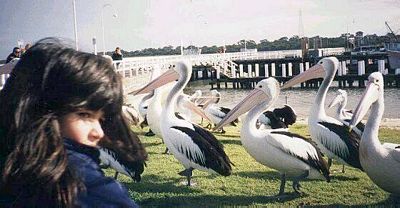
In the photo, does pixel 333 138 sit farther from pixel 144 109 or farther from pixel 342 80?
pixel 342 80

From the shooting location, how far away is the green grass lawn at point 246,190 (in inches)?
155

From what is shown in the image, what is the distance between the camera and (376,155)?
3.65 m

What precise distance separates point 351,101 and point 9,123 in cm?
1771

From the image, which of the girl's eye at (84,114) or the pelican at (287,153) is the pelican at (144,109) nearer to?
the pelican at (287,153)

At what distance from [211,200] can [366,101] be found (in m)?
1.63

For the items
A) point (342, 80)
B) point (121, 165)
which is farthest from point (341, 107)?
point (342, 80)

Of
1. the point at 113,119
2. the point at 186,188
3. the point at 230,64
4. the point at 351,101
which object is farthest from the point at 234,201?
the point at 230,64

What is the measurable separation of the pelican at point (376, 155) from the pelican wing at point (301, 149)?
46cm

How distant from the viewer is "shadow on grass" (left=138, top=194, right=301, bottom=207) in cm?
389

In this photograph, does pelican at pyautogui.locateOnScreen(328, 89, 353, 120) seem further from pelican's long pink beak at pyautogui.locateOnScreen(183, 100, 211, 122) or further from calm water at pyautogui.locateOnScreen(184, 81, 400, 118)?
calm water at pyautogui.locateOnScreen(184, 81, 400, 118)

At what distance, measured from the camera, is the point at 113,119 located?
43.9 inches

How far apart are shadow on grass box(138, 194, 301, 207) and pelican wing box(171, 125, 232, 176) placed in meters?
0.37

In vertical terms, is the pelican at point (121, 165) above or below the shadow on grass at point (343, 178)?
above

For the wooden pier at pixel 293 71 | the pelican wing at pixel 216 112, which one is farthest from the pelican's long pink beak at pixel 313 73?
the wooden pier at pixel 293 71
